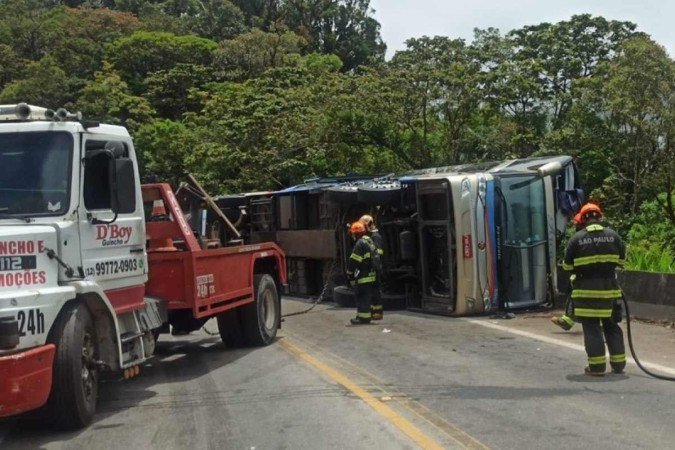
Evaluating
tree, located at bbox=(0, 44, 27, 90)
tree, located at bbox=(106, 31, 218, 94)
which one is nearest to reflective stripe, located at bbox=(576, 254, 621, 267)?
tree, located at bbox=(106, 31, 218, 94)

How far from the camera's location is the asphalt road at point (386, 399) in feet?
20.9

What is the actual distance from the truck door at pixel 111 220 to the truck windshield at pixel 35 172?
0.69 ft

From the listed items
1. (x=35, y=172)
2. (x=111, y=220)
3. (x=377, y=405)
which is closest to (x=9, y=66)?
(x=111, y=220)

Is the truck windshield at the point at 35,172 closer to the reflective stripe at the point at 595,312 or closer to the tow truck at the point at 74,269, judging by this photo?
the tow truck at the point at 74,269

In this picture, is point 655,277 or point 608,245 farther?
point 655,277

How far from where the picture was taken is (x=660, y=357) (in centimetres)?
970

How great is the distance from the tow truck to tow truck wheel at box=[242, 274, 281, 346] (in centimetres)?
193

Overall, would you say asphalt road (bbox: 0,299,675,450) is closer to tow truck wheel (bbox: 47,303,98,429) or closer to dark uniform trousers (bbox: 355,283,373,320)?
tow truck wheel (bbox: 47,303,98,429)

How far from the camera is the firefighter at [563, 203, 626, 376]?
8500 mm

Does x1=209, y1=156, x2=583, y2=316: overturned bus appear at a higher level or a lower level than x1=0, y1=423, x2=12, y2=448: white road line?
higher

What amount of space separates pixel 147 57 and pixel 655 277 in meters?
59.4

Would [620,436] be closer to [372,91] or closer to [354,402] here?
[354,402]

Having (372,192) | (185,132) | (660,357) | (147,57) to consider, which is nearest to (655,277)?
(660,357)

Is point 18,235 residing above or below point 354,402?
above
